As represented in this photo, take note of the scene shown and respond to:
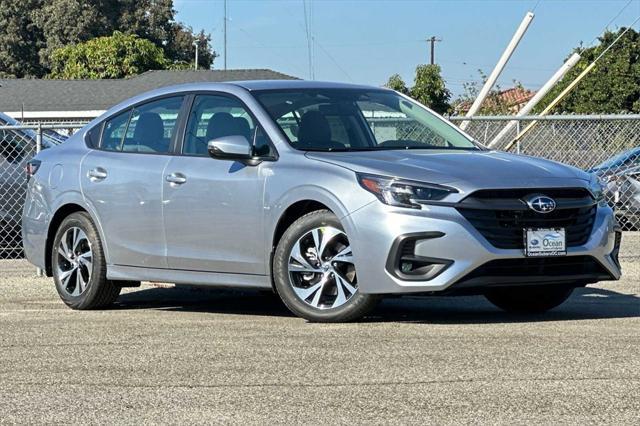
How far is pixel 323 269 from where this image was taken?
805 cm

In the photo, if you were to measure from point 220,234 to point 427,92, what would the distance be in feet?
102

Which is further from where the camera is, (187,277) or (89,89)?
(89,89)

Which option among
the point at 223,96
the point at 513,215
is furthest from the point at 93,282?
the point at 513,215

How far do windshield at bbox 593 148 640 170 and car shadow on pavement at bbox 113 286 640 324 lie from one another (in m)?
5.98

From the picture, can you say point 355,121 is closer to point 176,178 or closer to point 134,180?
point 176,178

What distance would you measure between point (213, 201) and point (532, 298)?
2.26 meters

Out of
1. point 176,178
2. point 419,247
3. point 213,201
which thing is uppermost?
point 176,178

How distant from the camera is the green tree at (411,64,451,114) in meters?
38.6

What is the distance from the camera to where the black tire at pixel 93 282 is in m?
Answer: 9.48

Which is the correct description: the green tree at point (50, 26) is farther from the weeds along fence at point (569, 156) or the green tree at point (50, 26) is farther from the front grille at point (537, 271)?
the front grille at point (537, 271)

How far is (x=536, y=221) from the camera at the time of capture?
7.84 metres

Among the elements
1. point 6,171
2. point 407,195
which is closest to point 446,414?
point 407,195

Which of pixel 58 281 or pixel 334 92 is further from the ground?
pixel 334 92

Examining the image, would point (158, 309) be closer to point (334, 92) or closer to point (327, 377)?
point (334, 92)
